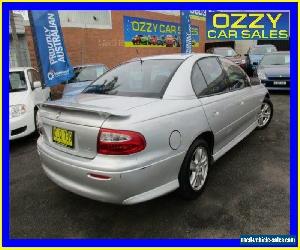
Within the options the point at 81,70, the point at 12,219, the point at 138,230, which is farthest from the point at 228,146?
the point at 81,70

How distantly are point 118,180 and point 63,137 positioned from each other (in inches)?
30.3

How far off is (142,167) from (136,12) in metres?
13.4

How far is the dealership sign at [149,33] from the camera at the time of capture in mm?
14258

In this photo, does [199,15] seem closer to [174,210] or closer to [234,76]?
[234,76]

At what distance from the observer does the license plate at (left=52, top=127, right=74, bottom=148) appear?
274 cm

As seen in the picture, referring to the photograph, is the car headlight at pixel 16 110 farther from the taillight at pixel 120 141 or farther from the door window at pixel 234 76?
the door window at pixel 234 76

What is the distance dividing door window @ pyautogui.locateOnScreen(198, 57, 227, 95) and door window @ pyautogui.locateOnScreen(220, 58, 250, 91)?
0.55ft

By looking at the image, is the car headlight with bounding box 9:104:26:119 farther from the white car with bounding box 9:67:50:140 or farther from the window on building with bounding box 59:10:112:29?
the window on building with bounding box 59:10:112:29

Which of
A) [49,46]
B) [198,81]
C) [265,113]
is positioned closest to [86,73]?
[49,46]

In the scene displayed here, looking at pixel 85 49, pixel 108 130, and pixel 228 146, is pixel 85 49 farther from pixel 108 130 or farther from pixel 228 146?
pixel 108 130

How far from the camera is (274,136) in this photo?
527 centimetres

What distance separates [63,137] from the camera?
2.83 metres

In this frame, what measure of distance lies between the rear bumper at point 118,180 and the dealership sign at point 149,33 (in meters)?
12.1

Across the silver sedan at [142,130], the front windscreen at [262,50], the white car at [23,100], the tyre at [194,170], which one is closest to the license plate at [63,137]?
the silver sedan at [142,130]
